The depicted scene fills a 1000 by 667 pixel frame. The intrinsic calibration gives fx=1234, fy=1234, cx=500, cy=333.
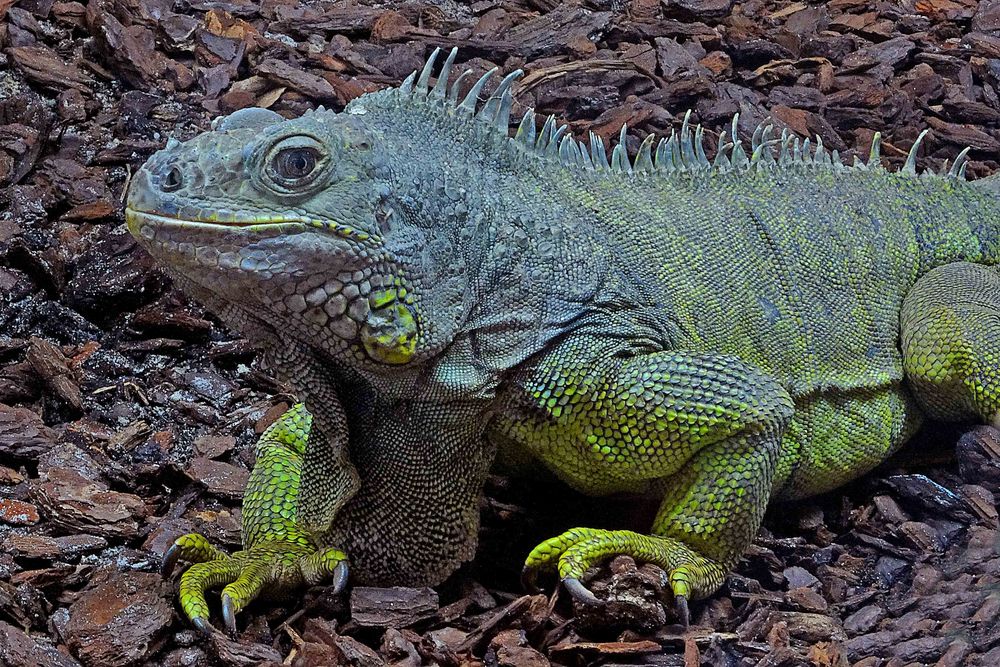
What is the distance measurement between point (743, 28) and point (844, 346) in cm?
332

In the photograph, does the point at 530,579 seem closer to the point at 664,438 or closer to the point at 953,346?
the point at 664,438

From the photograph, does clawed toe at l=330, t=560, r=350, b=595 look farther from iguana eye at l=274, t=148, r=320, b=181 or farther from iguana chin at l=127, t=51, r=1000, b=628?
iguana eye at l=274, t=148, r=320, b=181

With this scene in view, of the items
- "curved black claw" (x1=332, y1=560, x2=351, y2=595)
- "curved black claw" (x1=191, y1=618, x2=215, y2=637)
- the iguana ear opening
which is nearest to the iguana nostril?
the iguana ear opening

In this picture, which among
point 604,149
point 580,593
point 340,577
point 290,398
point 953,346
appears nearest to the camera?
point 580,593

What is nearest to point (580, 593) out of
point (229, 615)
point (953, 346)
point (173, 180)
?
point (229, 615)

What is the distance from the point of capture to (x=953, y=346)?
17.9 feet

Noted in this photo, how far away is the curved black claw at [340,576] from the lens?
4.73m

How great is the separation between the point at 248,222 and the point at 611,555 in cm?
176

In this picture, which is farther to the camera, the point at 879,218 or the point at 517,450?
the point at 879,218

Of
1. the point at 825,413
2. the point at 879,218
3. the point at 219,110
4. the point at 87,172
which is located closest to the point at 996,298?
the point at 879,218

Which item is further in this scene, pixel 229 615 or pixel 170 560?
pixel 170 560

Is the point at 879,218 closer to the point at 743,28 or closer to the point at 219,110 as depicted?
the point at 743,28

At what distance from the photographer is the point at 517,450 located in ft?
16.0

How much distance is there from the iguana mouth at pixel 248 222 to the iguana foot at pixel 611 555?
1.35 metres
